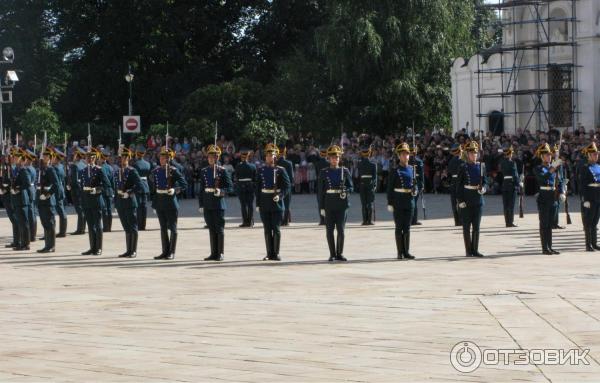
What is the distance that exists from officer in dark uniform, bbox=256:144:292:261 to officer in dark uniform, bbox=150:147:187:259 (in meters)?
1.60

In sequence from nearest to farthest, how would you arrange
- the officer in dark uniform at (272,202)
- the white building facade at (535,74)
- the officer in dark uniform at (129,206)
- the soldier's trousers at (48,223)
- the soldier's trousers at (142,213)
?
the officer in dark uniform at (272,202) < the officer in dark uniform at (129,206) < the soldier's trousers at (48,223) < the soldier's trousers at (142,213) < the white building facade at (535,74)

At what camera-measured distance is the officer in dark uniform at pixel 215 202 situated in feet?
71.1

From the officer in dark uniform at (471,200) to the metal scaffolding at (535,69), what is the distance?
2586 cm

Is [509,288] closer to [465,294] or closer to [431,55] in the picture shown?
[465,294]

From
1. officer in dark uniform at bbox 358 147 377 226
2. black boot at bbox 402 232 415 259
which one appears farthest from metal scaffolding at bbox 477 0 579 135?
black boot at bbox 402 232 415 259

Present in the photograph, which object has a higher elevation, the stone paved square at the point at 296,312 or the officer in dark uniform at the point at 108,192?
the officer in dark uniform at the point at 108,192

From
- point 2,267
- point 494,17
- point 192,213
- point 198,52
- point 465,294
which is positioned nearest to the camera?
point 465,294

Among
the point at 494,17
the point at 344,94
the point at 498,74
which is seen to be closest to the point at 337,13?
the point at 344,94

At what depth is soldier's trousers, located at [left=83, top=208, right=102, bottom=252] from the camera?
23422mm

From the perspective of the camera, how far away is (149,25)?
2482 inches

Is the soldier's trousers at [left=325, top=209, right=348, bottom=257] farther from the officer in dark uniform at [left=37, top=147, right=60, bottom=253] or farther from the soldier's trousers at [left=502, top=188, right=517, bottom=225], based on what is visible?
the soldier's trousers at [left=502, top=188, right=517, bottom=225]

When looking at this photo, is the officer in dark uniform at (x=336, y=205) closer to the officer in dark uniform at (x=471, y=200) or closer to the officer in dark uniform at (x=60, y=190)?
the officer in dark uniform at (x=471, y=200)

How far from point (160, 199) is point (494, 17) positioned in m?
41.5

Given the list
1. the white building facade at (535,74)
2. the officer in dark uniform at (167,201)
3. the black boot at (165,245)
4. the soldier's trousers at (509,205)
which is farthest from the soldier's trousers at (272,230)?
the white building facade at (535,74)
